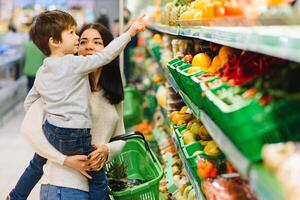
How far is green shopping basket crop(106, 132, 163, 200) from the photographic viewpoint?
302 centimetres

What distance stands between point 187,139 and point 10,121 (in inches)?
239

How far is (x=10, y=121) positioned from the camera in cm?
862

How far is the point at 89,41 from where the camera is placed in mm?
3236

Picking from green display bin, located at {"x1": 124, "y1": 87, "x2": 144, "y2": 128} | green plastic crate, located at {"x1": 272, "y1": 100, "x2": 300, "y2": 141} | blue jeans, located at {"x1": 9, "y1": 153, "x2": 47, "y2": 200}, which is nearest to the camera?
green plastic crate, located at {"x1": 272, "y1": 100, "x2": 300, "y2": 141}

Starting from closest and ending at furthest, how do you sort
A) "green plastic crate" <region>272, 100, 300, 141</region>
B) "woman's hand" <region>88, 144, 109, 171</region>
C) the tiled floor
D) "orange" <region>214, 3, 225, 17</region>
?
1. "green plastic crate" <region>272, 100, 300, 141</region>
2. "orange" <region>214, 3, 225, 17</region>
3. "woman's hand" <region>88, 144, 109, 171</region>
4. the tiled floor

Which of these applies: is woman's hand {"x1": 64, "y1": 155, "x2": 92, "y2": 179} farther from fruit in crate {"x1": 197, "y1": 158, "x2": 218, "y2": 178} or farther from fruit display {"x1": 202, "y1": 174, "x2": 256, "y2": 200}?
fruit display {"x1": 202, "y1": 174, "x2": 256, "y2": 200}

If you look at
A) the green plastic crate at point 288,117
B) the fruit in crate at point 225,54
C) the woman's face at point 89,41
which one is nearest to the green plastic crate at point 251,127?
the green plastic crate at point 288,117

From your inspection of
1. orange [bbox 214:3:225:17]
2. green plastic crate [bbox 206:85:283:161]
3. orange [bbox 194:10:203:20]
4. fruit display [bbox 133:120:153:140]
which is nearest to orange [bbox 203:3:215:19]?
orange [bbox 214:3:225:17]

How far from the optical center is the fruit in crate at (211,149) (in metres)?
2.65

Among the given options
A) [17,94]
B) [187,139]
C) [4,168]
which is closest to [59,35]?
[187,139]

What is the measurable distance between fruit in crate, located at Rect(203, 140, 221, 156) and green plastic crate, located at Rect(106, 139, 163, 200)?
0.47 m

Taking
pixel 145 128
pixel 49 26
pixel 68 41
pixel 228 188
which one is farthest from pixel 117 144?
pixel 145 128

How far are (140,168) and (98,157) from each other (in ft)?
3.88

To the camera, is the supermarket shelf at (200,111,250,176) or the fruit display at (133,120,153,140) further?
the fruit display at (133,120,153,140)
